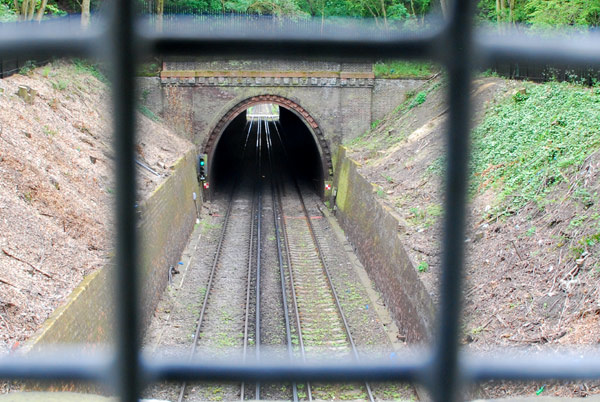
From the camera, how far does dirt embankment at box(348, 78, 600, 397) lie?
7.34 m

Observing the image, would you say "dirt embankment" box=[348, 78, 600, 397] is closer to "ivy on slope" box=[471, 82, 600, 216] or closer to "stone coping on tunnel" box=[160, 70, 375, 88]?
"ivy on slope" box=[471, 82, 600, 216]

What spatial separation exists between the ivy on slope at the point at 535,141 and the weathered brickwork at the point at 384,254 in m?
1.95

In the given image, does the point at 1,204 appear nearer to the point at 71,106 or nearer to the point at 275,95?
the point at 71,106

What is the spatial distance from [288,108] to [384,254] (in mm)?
10319

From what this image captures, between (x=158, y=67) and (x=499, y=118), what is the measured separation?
1234 centimetres

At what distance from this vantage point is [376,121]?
902 inches

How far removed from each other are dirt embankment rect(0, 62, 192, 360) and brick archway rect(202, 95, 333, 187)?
5.90 metres

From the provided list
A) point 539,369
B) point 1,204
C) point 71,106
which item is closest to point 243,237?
point 71,106

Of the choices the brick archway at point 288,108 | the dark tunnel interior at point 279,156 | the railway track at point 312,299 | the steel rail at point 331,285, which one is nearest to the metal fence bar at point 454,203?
the steel rail at point 331,285

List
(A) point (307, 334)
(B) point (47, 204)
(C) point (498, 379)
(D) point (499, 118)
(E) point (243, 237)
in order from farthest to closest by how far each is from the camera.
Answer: (E) point (243, 237)
(D) point (499, 118)
(A) point (307, 334)
(B) point (47, 204)
(C) point (498, 379)

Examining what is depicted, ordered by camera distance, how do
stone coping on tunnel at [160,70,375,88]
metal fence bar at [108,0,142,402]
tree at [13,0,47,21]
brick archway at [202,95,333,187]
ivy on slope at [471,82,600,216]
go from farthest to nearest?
1. brick archway at [202,95,333,187]
2. stone coping on tunnel at [160,70,375,88]
3. ivy on slope at [471,82,600,216]
4. tree at [13,0,47,21]
5. metal fence bar at [108,0,142,402]

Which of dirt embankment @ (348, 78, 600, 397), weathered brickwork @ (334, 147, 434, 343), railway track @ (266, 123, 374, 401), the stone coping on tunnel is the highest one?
the stone coping on tunnel

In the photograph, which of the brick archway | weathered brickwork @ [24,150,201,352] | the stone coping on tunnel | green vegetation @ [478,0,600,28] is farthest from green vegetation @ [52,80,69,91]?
green vegetation @ [478,0,600,28]

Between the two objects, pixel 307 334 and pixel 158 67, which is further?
pixel 158 67
